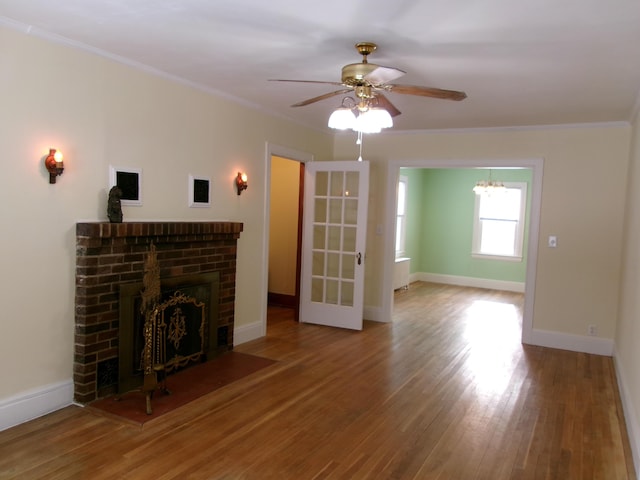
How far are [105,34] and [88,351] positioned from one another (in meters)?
2.05

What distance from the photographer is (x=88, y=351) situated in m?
3.25

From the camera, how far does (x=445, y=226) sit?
379 inches

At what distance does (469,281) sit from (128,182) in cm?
739

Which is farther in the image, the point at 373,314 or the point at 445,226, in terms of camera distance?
the point at 445,226

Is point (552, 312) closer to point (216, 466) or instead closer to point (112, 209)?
point (216, 466)

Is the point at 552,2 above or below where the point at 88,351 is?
above

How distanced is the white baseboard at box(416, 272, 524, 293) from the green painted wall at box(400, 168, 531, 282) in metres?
0.07

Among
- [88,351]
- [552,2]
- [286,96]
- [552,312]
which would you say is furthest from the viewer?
[552,312]

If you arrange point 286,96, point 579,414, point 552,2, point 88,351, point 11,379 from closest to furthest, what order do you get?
point 552,2 → point 11,379 → point 88,351 → point 579,414 → point 286,96

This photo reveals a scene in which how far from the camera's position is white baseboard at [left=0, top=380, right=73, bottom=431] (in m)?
2.94

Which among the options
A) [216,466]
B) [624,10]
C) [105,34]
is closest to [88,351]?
[216,466]

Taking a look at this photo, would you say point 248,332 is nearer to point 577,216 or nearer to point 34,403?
point 34,403

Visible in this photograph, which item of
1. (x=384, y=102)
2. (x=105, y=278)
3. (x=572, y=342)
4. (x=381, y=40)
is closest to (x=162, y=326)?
(x=105, y=278)

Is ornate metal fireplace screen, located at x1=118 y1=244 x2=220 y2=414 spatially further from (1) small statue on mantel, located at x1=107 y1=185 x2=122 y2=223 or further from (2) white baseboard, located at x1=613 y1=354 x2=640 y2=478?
(2) white baseboard, located at x1=613 y1=354 x2=640 y2=478
